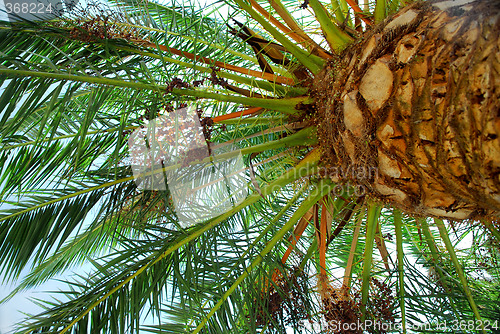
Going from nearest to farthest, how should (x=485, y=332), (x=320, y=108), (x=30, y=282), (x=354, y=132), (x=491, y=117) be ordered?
(x=491, y=117), (x=354, y=132), (x=485, y=332), (x=320, y=108), (x=30, y=282)

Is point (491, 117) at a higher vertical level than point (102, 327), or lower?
higher

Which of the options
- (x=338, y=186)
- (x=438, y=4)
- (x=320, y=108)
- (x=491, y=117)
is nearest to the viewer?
(x=491, y=117)

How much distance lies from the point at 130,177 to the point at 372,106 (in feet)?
3.49

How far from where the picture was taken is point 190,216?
1524 millimetres

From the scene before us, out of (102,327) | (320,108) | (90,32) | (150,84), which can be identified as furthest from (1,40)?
(320,108)

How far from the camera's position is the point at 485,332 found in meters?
1.22

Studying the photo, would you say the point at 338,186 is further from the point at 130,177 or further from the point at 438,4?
the point at 130,177

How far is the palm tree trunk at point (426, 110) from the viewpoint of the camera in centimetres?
74

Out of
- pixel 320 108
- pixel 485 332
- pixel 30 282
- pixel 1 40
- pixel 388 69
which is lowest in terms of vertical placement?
pixel 485 332

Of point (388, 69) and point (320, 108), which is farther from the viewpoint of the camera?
point (320, 108)

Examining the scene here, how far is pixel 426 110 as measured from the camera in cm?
→ 85

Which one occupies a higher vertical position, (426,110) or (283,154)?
(283,154)

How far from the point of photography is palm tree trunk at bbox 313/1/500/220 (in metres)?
0.74

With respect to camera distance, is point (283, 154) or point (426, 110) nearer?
point (426, 110)
